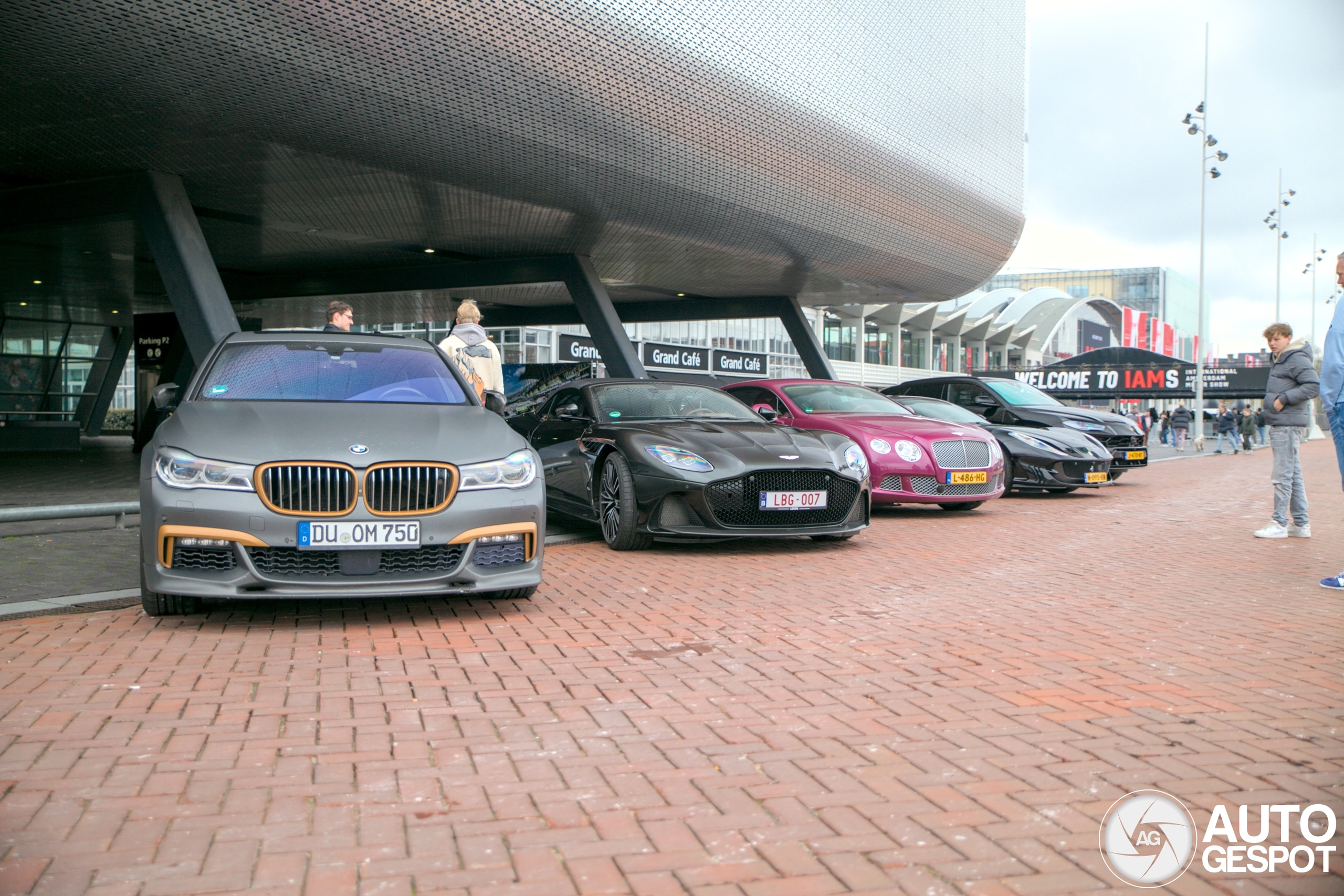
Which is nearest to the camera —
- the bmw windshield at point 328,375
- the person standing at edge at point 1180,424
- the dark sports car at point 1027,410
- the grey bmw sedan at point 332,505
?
the grey bmw sedan at point 332,505

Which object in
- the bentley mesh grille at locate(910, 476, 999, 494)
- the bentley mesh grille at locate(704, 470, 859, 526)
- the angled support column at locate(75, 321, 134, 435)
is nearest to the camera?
the bentley mesh grille at locate(704, 470, 859, 526)

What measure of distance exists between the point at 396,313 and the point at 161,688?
30340mm

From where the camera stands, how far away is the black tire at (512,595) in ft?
18.6

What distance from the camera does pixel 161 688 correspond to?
4.11 metres

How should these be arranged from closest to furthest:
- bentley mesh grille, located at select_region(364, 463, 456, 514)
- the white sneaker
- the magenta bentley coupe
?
bentley mesh grille, located at select_region(364, 463, 456, 514), the white sneaker, the magenta bentley coupe

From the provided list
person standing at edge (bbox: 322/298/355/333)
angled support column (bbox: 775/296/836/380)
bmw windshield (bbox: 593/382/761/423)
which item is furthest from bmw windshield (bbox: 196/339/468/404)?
angled support column (bbox: 775/296/836/380)

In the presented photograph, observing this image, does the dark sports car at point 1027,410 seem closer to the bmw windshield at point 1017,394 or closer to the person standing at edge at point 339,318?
the bmw windshield at point 1017,394

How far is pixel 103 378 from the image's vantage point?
117 ft

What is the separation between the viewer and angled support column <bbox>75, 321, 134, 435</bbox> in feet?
112

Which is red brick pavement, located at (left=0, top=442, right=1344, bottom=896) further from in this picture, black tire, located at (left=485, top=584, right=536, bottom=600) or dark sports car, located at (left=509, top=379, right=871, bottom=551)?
dark sports car, located at (left=509, top=379, right=871, bottom=551)

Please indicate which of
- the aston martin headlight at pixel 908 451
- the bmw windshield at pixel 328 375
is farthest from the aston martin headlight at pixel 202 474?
the aston martin headlight at pixel 908 451

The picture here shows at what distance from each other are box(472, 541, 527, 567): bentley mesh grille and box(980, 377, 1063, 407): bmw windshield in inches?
422

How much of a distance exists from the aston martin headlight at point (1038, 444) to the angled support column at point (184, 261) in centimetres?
1065

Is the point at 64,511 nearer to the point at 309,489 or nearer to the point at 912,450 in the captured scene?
the point at 309,489
